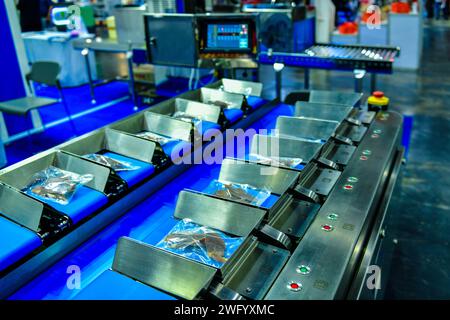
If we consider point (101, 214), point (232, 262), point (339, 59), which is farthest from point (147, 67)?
point (232, 262)

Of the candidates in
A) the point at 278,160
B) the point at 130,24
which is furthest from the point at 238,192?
the point at 130,24

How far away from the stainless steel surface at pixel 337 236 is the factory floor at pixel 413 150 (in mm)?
375

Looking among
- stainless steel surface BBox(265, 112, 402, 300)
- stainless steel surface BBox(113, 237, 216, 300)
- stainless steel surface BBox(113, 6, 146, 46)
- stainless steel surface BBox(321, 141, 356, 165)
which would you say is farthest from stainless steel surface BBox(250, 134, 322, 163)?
stainless steel surface BBox(113, 6, 146, 46)

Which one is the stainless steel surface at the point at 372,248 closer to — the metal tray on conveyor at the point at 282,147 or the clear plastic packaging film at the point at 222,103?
the metal tray on conveyor at the point at 282,147

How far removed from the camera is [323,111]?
10.3ft

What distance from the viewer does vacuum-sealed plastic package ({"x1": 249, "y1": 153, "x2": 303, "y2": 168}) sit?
248 centimetres

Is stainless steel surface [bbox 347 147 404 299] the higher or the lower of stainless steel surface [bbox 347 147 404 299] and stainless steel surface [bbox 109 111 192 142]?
the lower

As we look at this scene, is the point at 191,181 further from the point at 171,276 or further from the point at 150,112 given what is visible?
the point at 171,276

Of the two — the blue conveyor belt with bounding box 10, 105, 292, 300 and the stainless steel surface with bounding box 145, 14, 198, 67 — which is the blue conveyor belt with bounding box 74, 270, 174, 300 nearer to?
the blue conveyor belt with bounding box 10, 105, 292, 300

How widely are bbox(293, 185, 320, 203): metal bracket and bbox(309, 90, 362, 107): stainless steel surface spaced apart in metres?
1.33

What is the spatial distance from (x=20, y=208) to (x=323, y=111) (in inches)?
82.3

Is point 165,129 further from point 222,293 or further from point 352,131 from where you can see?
point 222,293

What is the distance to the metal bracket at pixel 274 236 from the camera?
71.4 inches

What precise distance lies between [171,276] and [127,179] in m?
0.81
